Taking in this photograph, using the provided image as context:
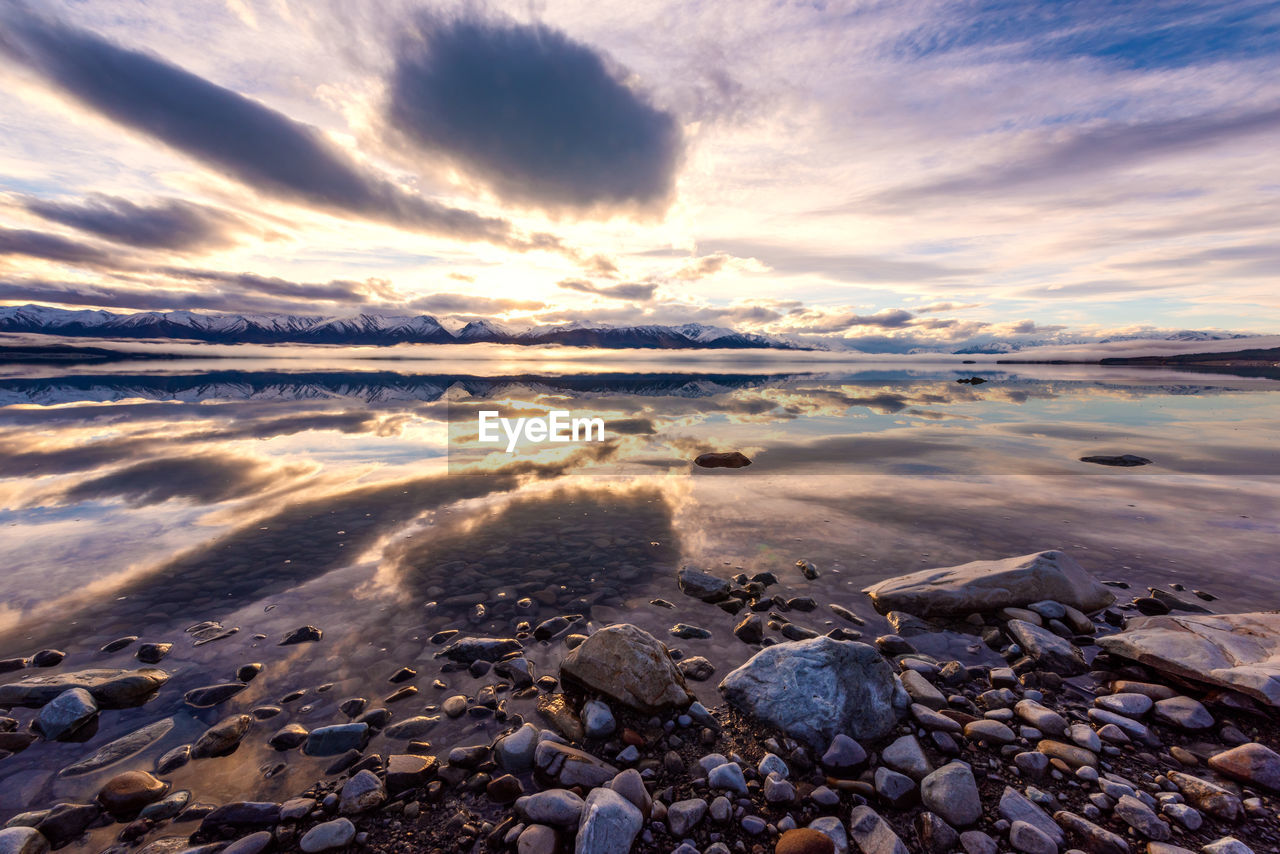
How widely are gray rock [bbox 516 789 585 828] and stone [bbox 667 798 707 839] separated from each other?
82cm

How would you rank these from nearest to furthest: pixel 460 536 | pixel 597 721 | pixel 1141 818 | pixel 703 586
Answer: pixel 1141 818, pixel 597 721, pixel 703 586, pixel 460 536

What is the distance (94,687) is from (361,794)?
4348mm

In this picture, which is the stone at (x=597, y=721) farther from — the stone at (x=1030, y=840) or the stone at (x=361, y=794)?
the stone at (x=1030, y=840)

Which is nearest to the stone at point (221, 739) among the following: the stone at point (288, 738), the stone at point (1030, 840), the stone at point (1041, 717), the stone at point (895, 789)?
the stone at point (288, 738)

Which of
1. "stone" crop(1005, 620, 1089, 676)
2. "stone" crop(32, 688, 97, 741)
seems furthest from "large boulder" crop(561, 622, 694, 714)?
"stone" crop(32, 688, 97, 741)

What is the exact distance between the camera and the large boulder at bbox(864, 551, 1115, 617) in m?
7.96

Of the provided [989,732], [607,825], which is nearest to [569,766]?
[607,825]

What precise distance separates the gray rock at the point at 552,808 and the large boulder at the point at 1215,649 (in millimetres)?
7320

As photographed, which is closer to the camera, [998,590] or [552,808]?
[552,808]

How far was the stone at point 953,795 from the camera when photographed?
4262mm

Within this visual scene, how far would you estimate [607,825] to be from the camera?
4.02 meters

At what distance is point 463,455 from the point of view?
770 inches

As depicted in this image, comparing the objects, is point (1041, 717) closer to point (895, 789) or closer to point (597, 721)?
point (895, 789)

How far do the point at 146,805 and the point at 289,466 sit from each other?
15.4 metres
